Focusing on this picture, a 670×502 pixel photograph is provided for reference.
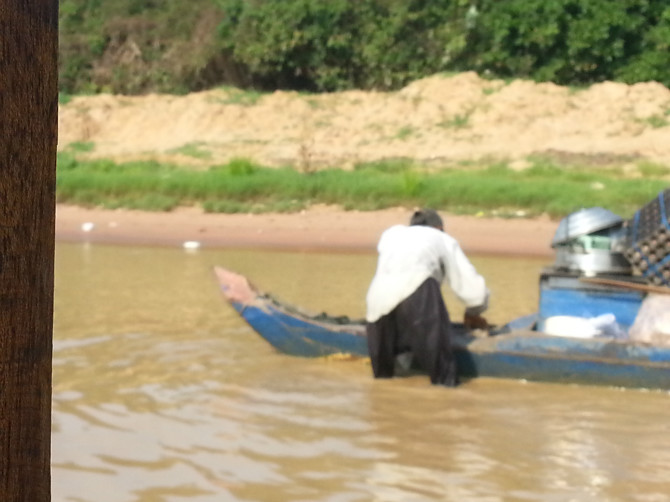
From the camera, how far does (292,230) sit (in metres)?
13.3

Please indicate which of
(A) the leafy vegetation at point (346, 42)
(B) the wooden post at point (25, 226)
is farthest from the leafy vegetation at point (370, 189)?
(B) the wooden post at point (25, 226)

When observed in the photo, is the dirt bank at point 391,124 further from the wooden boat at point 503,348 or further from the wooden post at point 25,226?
the wooden post at point 25,226

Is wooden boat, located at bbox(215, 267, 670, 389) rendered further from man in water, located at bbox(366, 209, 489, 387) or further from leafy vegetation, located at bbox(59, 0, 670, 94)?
leafy vegetation, located at bbox(59, 0, 670, 94)

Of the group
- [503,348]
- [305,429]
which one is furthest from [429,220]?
[305,429]

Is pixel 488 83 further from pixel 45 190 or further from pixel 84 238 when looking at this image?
pixel 45 190

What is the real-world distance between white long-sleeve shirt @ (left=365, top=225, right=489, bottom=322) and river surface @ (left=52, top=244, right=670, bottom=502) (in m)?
0.52

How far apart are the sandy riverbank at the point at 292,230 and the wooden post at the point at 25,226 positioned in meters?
10.7

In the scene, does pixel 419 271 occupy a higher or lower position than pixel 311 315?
higher

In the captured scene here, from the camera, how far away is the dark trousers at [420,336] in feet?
18.7

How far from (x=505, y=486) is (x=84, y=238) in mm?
9998

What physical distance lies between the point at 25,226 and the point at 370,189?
1291 centimetres

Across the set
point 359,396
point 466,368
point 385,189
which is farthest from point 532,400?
point 385,189

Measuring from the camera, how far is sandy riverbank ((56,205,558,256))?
497 inches

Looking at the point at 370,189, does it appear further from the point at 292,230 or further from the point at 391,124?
the point at 391,124
